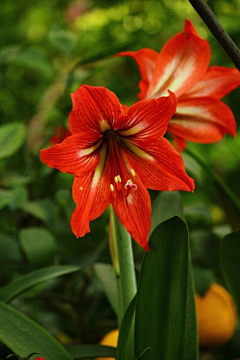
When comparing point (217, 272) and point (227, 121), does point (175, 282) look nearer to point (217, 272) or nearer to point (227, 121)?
point (227, 121)

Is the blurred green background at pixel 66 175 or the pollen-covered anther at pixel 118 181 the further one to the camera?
the blurred green background at pixel 66 175

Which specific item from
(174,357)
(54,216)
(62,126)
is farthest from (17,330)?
(62,126)

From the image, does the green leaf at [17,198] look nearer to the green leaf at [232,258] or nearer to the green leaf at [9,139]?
the green leaf at [9,139]

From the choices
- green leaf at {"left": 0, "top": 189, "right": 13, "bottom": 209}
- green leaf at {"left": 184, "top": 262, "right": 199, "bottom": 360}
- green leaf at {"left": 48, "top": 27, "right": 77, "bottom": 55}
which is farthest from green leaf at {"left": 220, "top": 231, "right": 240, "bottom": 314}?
green leaf at {"left": 48, "top": 27, "right": 77, "bottom": 55}

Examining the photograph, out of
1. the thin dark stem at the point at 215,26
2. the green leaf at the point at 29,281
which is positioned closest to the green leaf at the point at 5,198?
the green leaf at the point at 29,281

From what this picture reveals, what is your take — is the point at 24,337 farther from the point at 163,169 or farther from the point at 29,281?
the point at 163,169

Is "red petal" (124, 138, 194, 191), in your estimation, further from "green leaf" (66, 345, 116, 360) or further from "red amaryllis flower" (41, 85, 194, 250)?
"green leaf" (66, 345, 116, 360)

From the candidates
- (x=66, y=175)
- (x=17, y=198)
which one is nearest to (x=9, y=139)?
(x=17, y=198)
